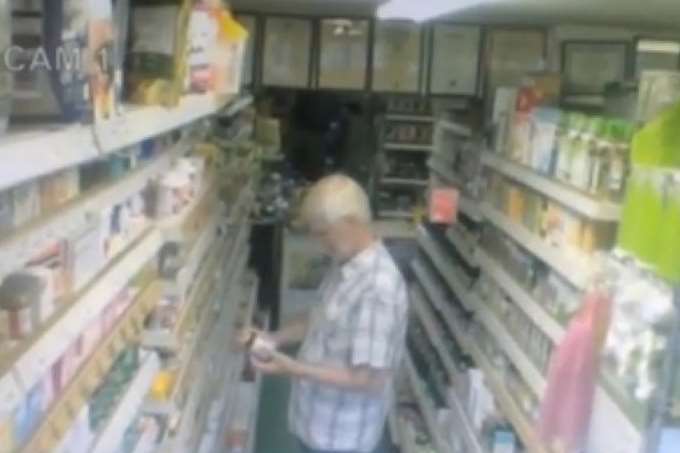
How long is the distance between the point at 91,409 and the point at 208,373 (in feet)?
8.36

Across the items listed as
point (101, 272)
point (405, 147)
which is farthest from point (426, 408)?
point (101, 272)

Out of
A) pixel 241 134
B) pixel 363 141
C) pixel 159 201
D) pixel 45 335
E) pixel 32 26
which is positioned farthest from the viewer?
pixel 363 141

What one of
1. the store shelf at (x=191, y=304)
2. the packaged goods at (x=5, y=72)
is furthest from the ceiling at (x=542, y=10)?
the packaged goods at (x=5, y=72)

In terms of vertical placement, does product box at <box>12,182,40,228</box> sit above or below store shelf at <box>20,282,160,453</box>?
above

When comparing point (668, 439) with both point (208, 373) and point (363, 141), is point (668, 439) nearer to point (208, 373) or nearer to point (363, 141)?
point (208, 373)

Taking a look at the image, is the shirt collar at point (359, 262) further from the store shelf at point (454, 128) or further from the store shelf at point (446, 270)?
the store shelf at point (454, 128)

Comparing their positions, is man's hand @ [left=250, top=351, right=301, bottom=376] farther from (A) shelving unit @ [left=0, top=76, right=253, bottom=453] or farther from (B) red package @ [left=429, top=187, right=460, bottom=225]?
(B) red package @ [left=429, top=187, right=460, bottom=225]

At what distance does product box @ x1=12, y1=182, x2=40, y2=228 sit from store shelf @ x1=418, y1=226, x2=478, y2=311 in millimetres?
3255

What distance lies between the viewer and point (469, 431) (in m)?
4.25

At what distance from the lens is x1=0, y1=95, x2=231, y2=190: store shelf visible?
1.08m

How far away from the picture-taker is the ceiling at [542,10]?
10.3 ft

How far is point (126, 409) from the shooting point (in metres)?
2.20

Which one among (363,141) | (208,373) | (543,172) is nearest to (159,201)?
(543,172)

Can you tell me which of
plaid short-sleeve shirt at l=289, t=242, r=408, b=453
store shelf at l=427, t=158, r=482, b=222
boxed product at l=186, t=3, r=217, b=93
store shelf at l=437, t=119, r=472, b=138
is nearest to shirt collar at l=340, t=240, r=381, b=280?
plaid short-sleeve shirt at l=289, t=242, r=408, b=453
